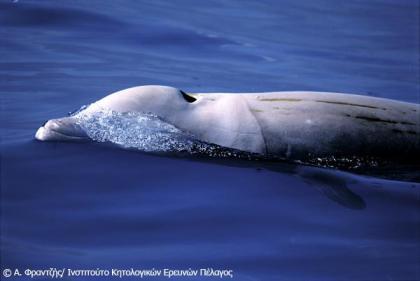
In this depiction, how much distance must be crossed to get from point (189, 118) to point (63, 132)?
0.90 metres

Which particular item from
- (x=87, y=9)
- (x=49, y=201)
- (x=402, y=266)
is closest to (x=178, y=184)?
(x=49, y=201)

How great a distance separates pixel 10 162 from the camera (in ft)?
16.8

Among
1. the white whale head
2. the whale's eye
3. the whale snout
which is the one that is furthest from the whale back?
the whale snout

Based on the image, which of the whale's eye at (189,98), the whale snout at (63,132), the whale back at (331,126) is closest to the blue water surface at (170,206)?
the whale snout at (63,132)

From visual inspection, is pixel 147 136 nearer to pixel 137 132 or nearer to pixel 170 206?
pixel 137 132

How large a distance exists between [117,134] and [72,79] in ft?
10.9

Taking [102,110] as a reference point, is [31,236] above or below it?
below

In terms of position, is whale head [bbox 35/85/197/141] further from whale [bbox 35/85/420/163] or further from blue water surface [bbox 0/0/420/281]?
blue water surface [bbox 0/0/420/281]

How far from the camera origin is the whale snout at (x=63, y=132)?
5.50 m

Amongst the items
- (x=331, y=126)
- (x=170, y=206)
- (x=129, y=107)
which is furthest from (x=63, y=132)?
(x=331, y=126)

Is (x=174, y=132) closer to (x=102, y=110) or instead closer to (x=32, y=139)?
(x=102, y=110)

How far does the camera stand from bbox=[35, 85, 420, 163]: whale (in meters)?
5.51

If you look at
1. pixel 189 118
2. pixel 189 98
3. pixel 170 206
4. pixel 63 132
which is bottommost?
pixel 170 206

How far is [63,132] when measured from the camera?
552 centimetres
